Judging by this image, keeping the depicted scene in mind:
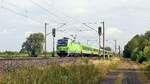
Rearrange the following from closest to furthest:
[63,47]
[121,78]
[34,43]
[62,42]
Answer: [121,78] → [63,47] → [62,42] → [34,43]

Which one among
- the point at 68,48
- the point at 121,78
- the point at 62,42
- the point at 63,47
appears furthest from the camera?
the point at 62,42

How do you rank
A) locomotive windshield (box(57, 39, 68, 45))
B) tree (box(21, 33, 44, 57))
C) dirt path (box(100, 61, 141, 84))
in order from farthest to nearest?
tree (box(21, 33, 44, 57)) → locomotive windshield (box(57, 39, 68, 45)) → dirt path (box(100, 61, 141, 84))

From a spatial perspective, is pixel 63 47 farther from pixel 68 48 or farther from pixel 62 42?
pixel 62 42

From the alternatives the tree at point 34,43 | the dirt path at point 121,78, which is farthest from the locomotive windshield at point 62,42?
the tree at point 34,43

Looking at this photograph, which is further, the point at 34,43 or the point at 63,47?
the point at 34,43

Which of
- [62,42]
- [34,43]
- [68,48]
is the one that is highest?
[34,43]

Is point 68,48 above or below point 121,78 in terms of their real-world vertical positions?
above

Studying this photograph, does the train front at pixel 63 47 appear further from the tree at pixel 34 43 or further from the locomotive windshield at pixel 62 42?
the tree at pixel 34 43

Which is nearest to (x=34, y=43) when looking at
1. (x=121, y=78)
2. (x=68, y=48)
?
(x=68, y=48)

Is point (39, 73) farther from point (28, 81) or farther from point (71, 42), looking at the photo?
point (71, 42)

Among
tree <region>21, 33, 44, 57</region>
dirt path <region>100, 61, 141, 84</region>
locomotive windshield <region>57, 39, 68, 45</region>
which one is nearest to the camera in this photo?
dirt path <region>100, 61, 141, 84</region>

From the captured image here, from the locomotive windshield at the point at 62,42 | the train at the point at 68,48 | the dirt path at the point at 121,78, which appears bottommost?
the dirt path at the point at 121,78

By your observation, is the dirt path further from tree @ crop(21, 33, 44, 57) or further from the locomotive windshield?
tree @ crop(21, 33, 44, 57)

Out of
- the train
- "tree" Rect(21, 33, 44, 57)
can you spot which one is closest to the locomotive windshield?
the train
